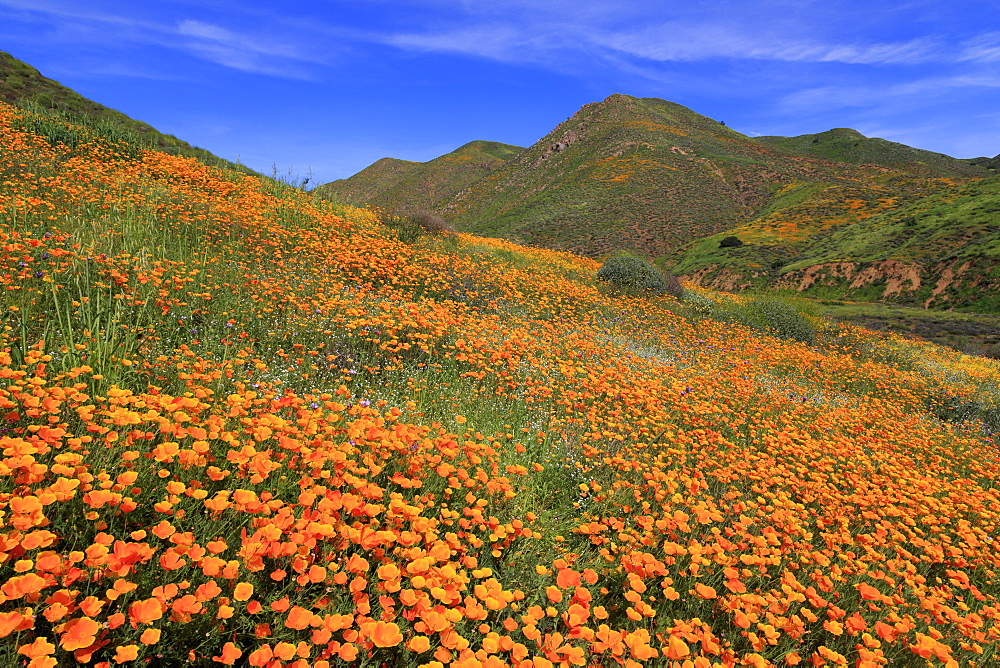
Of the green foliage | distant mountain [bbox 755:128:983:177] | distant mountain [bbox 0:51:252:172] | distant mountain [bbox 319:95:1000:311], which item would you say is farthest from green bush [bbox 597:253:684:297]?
distant mountain [bbox 755:128:983:177]

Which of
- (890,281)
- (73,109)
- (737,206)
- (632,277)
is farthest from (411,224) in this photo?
(737,206)

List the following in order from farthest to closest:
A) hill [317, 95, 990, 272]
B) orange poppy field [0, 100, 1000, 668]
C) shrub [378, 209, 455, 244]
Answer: hill [317, 95, 990, 272], shrub [378, 209, 455, 244], orange poppy field [0, 100, 1000, 668]

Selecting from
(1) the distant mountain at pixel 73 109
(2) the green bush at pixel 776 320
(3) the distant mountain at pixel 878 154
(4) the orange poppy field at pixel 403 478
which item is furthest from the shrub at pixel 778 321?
(3) the distant mountain at pixel 878 154

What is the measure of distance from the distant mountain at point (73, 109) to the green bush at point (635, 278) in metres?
13.6

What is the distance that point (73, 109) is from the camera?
16.6 meters

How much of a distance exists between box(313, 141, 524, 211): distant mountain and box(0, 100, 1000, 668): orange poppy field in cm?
7789

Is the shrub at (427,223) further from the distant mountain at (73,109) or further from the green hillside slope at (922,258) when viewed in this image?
the green hillside slope at (922,258)

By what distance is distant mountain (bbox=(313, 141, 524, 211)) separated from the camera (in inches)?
3524

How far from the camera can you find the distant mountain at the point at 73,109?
14.2m

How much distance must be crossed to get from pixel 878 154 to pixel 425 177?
86556mm

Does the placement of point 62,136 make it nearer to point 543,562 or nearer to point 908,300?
point 543,562

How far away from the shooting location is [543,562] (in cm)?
281

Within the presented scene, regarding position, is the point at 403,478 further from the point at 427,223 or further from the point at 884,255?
the point at 884,255

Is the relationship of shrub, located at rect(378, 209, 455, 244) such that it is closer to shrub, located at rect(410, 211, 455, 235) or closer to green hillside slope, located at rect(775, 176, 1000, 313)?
shrub, located at rect(410, 211, 455, 235)
